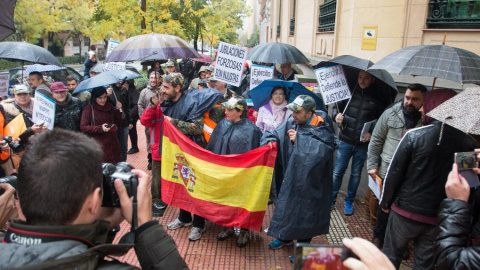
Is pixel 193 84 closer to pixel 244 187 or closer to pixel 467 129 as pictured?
pixel 244 187

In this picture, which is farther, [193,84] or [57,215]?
[193,84]

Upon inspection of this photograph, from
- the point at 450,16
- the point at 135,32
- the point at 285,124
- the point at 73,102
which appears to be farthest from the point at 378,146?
the point at 135,32

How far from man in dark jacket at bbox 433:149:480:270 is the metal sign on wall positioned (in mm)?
4830

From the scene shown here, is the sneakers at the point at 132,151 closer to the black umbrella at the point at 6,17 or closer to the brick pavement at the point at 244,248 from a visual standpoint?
the brick pavement at the point at 244,248

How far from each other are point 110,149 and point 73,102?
3.00 ft

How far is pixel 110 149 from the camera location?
5328 millimetres

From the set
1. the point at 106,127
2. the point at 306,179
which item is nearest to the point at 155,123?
the point at 106,127

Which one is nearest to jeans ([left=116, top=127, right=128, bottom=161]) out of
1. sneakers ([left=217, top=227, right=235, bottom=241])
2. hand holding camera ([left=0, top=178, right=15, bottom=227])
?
sneakers ([left=217, top=227, right=235, bottom=241])

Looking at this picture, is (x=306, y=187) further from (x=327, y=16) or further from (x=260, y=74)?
(x=327, y=16)

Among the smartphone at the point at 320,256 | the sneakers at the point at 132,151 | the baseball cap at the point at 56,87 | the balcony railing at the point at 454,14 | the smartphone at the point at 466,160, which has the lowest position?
the sneakers at the point at 132,151

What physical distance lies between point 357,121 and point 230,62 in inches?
93.1

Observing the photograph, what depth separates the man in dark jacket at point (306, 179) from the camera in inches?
149

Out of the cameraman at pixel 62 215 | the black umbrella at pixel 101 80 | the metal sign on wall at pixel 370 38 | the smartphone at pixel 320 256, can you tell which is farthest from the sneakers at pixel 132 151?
the smartphone at pixel 320 256

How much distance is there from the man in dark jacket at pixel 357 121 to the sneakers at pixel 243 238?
5.64ft
